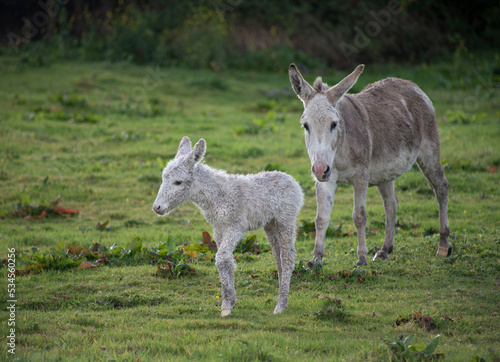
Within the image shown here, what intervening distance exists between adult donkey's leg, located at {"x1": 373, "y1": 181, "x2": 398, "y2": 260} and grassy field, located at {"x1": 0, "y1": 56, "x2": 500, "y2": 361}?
0.21 m

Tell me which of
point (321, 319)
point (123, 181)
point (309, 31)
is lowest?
point (123, 181)

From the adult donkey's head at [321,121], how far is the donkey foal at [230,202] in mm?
501

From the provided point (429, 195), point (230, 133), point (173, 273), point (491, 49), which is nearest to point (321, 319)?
point (173, 273)

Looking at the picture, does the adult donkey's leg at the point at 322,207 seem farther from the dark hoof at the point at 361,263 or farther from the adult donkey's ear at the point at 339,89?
the adult donkey's ear at the point at 339,89

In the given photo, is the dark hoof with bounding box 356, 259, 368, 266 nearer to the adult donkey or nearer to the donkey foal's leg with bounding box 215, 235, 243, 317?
the adult donkey

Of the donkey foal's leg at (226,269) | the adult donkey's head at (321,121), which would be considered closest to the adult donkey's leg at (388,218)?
the adult donkey's head at (321,121)

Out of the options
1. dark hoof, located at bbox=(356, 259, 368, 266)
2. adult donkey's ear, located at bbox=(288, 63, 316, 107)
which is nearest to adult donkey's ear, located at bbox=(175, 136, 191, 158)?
adult donkey's ear, located at bbox=(288, 63, 316, 107)

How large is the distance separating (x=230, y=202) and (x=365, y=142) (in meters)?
2.92

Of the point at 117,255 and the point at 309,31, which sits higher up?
the point at 309,31

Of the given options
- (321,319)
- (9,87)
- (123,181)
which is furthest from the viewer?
(9,87)

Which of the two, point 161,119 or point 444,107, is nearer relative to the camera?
point 161,119

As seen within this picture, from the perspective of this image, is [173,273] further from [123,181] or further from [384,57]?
[384,57]

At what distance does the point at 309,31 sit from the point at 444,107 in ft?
32.8

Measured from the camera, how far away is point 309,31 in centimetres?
2850
